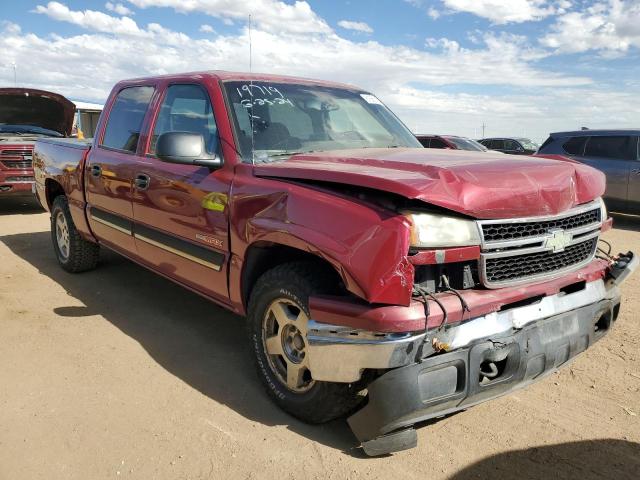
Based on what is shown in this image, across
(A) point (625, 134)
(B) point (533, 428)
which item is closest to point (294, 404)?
(B) point (533, 428)

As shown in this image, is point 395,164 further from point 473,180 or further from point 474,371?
point 474,371

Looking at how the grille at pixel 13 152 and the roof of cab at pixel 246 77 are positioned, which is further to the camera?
the grille at pixel 13 152

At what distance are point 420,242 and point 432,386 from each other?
640mm

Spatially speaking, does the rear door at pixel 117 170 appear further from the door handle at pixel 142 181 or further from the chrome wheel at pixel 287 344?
the chrome wheel at pixel 287 344

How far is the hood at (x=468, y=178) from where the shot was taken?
2389 mm

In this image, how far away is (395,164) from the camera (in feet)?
9.13

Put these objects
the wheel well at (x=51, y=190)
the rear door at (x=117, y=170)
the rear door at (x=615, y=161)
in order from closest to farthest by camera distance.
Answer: the rear door at (x=117, y=170) < the wheel well at (x=51, y=190) < the rear door at (x=615, y=161)

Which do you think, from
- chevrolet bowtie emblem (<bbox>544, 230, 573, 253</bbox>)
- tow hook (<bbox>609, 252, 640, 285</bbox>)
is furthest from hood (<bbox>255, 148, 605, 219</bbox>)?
tow hook (<bbox>609, 252, 640, 285</bbox>)

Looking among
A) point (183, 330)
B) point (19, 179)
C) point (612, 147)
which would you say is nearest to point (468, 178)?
point (183, 330)

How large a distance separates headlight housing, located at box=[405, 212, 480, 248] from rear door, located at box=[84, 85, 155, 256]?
2663 mm

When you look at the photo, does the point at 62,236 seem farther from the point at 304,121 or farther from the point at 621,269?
the point at 621,269

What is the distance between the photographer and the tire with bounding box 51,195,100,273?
18.7 ft

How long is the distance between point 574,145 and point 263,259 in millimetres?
9390

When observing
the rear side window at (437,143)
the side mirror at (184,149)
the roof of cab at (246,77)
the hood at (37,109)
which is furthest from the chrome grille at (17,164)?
the rear side window at (437,143)
